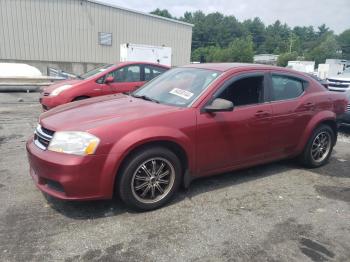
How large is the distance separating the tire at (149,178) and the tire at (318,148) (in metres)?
2.41

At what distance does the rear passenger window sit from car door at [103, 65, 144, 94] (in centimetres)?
425

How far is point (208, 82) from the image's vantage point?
13.1 feet

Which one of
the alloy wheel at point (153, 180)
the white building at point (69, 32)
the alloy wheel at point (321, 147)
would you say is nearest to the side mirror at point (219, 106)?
the alloy wheel at point (153, 180)

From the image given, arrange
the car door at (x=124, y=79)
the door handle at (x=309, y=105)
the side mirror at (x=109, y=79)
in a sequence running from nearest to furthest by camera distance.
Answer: the door handle at (x=309, y=105)
the side mirror at (x=109, y=79)
the car door at (x=124, y=79)

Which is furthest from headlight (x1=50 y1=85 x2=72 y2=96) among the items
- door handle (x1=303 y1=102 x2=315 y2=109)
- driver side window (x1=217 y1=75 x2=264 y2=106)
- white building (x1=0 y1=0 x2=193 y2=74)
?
white building (x1=0 y1=0 x2=193 y2=74)

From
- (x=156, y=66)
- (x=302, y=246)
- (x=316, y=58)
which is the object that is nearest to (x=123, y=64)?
(x=156, y=66)

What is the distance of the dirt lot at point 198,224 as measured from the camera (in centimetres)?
287

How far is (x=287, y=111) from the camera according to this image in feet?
15.0

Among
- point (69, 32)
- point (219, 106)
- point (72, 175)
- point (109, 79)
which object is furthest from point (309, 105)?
point (69, 32)

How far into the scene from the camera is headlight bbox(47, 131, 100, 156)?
314cm

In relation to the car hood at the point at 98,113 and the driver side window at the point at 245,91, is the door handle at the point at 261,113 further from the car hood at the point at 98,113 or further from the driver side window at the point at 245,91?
the car hood at the point at 98,113

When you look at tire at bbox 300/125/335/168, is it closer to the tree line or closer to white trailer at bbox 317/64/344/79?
white trailer at bbox 317/64/344/79

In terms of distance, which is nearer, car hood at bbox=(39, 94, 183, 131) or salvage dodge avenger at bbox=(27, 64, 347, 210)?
salvage dodge avenger at bbox=(27, 64, 347, 210)

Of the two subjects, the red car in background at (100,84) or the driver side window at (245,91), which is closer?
the driver side window at (245,91)
